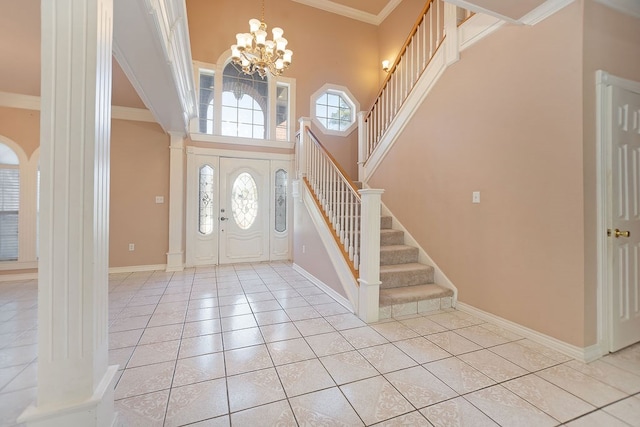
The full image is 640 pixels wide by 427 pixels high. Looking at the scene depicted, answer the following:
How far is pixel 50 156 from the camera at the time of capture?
1135 mm

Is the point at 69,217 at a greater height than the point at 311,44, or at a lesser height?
lesser

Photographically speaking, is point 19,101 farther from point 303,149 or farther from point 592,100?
point 592,100

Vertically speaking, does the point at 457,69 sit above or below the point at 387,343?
above

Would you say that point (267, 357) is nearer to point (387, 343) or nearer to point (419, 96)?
point (387, 343)

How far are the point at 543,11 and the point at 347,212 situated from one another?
2442 millimetres

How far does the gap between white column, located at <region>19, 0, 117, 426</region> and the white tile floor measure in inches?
20.0

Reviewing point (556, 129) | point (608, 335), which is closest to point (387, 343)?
point (608, 335)

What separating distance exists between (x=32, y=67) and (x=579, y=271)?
6.17m

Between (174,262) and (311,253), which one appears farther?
(174,262)

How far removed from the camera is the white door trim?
213cm

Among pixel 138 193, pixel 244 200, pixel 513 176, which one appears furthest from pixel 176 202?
pixel 513 176

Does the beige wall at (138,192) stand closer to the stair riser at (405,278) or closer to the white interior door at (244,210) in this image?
the white interior door at (244,210)

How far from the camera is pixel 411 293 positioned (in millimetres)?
3049

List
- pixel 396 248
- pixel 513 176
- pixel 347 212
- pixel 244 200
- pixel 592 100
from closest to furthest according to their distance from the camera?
pixel 592 100
pixel 513 176
pixel 347 212
pixel 396 248
pixel 244 200
